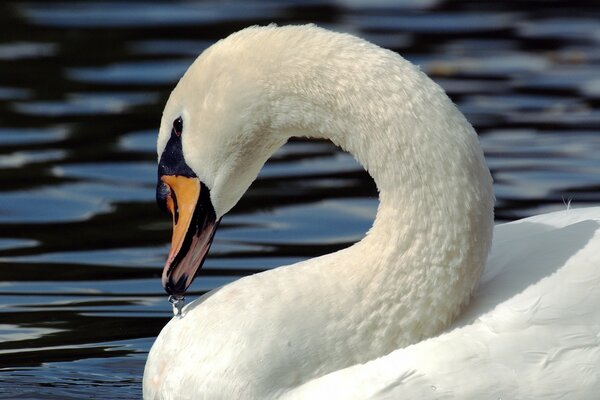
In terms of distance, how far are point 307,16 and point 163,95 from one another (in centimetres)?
262

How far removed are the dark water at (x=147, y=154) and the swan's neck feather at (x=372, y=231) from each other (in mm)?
1023

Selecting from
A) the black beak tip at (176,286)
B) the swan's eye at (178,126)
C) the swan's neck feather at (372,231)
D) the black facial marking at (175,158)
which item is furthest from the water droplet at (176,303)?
the swan's eye at (178,126)

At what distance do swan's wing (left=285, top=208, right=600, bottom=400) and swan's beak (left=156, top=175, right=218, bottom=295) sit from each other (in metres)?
0.80

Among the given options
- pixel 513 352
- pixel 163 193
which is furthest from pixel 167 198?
pixel 513 352

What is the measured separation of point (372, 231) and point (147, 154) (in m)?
4.92

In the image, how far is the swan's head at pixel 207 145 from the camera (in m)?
6.15

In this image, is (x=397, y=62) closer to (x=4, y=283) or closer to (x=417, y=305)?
(x=417, y=305)

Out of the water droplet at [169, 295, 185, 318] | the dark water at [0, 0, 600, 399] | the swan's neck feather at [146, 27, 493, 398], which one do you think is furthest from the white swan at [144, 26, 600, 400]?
the dark water at [0, 0, 600, 399]

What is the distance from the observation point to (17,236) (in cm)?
935

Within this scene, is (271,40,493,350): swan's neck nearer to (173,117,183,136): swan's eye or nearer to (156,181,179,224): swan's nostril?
(173,117,183,136): swan's eye

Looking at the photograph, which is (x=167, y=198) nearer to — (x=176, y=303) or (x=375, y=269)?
(x=176, y=303)

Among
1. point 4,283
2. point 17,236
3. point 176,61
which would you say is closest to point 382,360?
point 4,283

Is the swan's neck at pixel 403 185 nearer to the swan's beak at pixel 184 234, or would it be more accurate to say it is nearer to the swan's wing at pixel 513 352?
the swan's wing at pixel 513 352

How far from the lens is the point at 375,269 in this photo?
6125 mm
